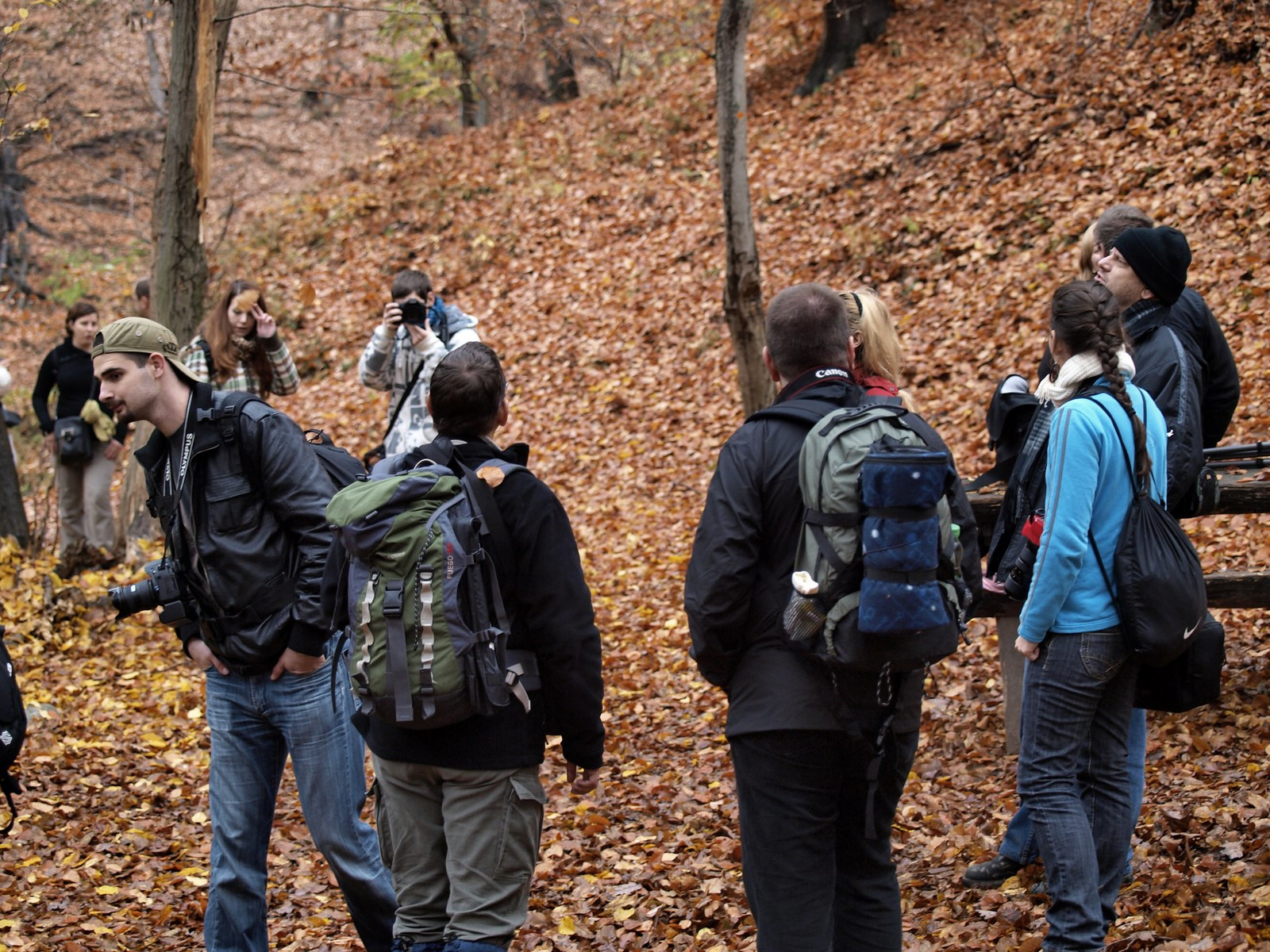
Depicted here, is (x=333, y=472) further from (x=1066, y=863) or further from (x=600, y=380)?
(x=600, y=380)

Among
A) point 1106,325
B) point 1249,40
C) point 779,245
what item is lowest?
point 1106,325

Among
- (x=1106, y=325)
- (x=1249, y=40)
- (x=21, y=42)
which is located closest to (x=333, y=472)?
(x=1106, y=325)

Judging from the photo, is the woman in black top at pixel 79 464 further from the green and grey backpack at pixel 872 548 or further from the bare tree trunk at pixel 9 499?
the green and grey backpack at pixel 872 548

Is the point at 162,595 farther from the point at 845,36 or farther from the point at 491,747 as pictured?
the point at 845,36

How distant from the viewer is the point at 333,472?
4043mm

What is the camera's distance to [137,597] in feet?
12.6

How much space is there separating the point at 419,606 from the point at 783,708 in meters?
1.01

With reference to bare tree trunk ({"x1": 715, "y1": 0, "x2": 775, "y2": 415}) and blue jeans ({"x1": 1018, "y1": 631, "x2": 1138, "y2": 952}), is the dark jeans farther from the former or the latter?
bare tree trunk ({"x1": 715, "y1": 0, "x2": 775, "y2": 415})

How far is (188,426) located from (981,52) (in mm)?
13403

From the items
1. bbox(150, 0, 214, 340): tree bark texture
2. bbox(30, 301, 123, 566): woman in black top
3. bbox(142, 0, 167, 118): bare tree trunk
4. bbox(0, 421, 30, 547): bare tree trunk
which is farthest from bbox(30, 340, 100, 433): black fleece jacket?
bbox(142, 0, 167, 118): bare tree trunk

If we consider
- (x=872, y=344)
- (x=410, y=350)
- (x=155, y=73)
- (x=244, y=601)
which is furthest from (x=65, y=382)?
(x=155, y=73)

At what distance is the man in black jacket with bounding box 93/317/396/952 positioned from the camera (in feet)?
12.4

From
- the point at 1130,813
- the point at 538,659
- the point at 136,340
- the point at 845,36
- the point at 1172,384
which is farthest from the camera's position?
the point at 845,36

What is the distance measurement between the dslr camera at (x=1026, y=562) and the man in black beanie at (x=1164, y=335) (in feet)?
2.23
